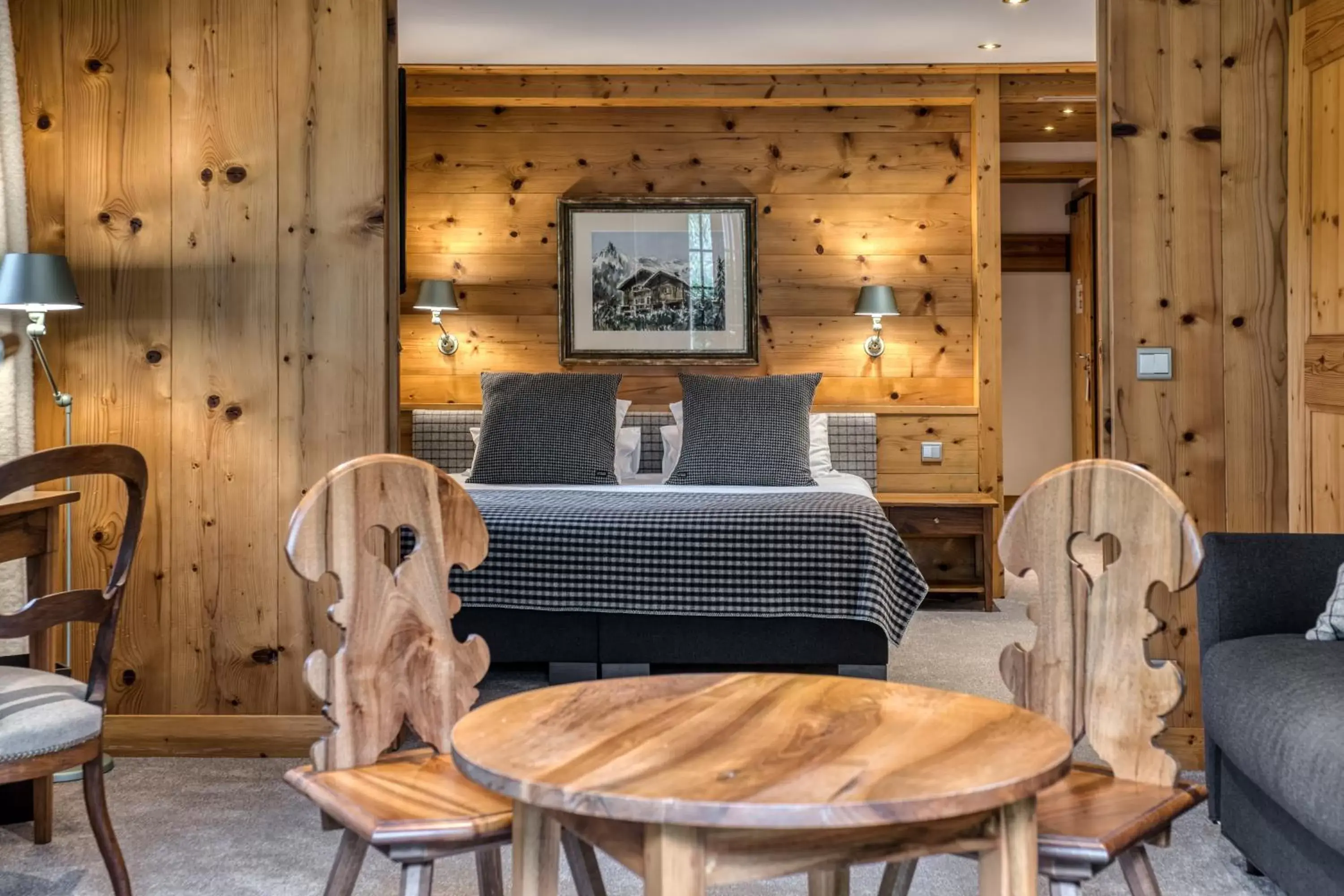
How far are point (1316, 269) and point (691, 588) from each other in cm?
199

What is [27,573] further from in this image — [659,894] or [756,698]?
[659,894]

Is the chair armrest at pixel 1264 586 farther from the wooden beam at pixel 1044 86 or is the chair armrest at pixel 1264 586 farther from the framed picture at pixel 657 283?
the wooden beam at pixel 1044 86

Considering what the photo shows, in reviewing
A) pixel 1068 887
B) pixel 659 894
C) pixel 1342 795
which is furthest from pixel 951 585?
pixel 659 894

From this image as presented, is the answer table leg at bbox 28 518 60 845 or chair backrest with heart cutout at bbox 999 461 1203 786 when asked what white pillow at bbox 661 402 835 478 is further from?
chair backrest with heart cutout at bbox 999 461 1203 786

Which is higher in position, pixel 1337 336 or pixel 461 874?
pixel 1337 336

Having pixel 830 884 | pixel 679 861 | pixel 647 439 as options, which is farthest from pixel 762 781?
pixel 647 439

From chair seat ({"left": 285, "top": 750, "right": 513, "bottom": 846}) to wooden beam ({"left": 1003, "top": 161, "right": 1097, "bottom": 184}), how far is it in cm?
678

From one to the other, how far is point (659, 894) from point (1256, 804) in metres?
1.72

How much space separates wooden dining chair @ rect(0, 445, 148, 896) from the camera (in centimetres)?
210

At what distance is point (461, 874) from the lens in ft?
8.48

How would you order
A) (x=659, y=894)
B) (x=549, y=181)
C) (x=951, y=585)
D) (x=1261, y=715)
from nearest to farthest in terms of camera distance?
(x=659, y=894), (x=1261, y=715), (x=951, y=585), (x=549, y=181)

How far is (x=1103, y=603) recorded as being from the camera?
6.13 ft

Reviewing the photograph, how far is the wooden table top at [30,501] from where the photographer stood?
2.51 m

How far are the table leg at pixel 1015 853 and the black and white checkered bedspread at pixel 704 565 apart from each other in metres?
2.51
